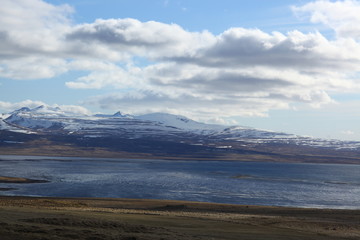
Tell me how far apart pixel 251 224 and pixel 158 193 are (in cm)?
5171

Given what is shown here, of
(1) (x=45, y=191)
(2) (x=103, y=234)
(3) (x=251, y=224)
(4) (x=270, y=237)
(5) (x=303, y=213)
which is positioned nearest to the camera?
(2) (x=103, y=234)

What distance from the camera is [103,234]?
1057 inches

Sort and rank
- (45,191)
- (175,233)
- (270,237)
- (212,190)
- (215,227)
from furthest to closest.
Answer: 1. (212,190)
2. (45,191)
3. (215,227)
4. (270,237)
5. (175,233)

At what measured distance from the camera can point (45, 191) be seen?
8806 cm

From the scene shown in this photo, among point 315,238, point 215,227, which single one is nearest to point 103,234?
point 215,227

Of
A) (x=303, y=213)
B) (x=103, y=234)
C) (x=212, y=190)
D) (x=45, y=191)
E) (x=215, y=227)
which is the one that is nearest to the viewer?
(x=103, y=234)

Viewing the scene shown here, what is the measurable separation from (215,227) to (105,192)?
184 feet

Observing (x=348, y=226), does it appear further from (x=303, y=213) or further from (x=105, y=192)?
(x=105, y=192)

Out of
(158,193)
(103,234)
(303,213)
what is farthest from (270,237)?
(158,193)

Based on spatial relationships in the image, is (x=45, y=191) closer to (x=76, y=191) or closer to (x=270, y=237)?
(x=76, y=191)

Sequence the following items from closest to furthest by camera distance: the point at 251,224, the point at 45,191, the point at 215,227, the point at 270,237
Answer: the point at 270,237, the point at 215,227, the point at 251,224, the point at 45,191

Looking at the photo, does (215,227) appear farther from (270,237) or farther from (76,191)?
(76,191)

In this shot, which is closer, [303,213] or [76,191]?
[303,213]

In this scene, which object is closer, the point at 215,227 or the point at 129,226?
the point at 129,226
